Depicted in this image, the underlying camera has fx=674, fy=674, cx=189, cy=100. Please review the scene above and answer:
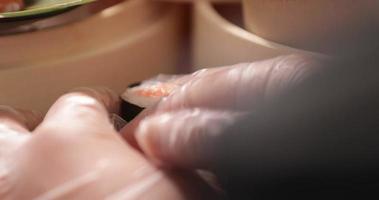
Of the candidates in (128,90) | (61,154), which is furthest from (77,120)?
(128,90)

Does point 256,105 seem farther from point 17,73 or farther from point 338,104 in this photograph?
point 17,73

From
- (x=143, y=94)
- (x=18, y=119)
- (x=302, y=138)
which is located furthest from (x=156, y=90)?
(x=302, y=138)

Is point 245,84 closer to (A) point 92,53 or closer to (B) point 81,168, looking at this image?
(B) point 81,168

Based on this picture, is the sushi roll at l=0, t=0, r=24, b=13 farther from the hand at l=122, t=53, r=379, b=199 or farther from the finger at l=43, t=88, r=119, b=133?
the hand at l=122, t=53, r=379, b=199

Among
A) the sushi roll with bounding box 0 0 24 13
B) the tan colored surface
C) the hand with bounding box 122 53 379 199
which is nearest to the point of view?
the hand with bounding box 122 53 379 199

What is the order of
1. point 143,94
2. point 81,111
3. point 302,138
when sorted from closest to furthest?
point 302,138 < point 81,111 < point 143,94

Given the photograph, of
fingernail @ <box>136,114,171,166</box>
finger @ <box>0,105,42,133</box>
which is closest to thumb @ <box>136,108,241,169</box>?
fingernail @ <box>136,114,171,166</box>
